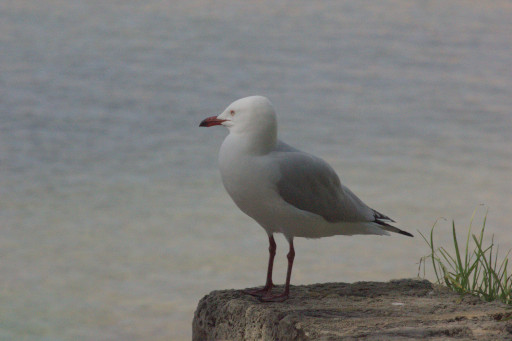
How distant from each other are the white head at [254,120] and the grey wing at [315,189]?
0.13 m

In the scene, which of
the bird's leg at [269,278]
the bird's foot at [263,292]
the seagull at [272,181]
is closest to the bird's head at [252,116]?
the seagull at [272,181]

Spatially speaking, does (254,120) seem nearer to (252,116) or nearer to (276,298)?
(252,116)

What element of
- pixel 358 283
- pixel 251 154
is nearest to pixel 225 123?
pixel 251 154

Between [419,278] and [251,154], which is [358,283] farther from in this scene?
[251,154]

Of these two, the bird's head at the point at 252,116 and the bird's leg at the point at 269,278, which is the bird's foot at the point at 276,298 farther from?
the bird's head at the point at 252,116

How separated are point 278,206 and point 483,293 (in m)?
1.13

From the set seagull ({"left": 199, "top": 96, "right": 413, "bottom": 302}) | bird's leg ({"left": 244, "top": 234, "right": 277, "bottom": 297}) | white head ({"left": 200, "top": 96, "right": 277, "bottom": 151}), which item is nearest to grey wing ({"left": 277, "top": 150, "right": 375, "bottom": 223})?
seagull ({"left": 199, "top": 96, "right": 413, "bottom": 302})

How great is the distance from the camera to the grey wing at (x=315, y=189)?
11.6ft

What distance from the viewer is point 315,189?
3.68 metres

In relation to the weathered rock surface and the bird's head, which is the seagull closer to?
the bird's head

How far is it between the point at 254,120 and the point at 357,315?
36.6 inches

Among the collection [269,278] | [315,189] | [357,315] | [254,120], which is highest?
[254,120]

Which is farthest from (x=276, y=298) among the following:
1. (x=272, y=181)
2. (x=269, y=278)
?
(x=272, y=181)

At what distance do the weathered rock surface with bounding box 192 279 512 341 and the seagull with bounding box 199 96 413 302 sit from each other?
0.15 metres
